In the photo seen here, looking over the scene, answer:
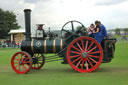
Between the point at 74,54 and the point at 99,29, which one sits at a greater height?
the point at 99,29

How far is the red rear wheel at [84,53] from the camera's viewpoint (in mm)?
7030

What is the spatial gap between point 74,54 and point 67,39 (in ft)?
2.15

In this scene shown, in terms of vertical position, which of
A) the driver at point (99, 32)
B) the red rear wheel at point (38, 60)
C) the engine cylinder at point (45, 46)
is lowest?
the red rear wheel at point (38, 60)

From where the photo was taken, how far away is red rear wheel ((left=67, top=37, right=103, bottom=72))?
7030 millimetres

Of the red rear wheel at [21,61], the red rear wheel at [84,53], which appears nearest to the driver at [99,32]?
the red rear wheel at [84,53]

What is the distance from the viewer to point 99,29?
24.9 feet

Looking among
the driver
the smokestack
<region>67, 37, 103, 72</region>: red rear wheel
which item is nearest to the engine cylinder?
the smokestack

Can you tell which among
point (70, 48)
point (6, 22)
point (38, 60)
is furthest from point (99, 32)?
point (6, 22)

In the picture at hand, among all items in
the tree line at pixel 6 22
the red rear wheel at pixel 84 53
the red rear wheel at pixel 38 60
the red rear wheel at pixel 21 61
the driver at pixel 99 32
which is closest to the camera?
the red rear wheel at pixel 84 53

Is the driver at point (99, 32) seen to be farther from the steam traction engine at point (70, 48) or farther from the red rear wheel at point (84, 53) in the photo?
the red rear wheel at point (84, 53)

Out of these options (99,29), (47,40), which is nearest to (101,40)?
(99,29)

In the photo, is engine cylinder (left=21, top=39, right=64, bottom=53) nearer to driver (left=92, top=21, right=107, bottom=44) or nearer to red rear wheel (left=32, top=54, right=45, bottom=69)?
red rear wheel (left=32, top=54, right=45, bottom=69)

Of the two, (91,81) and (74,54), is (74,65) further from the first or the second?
(91,81)

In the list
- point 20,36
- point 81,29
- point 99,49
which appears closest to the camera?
point 99,49
